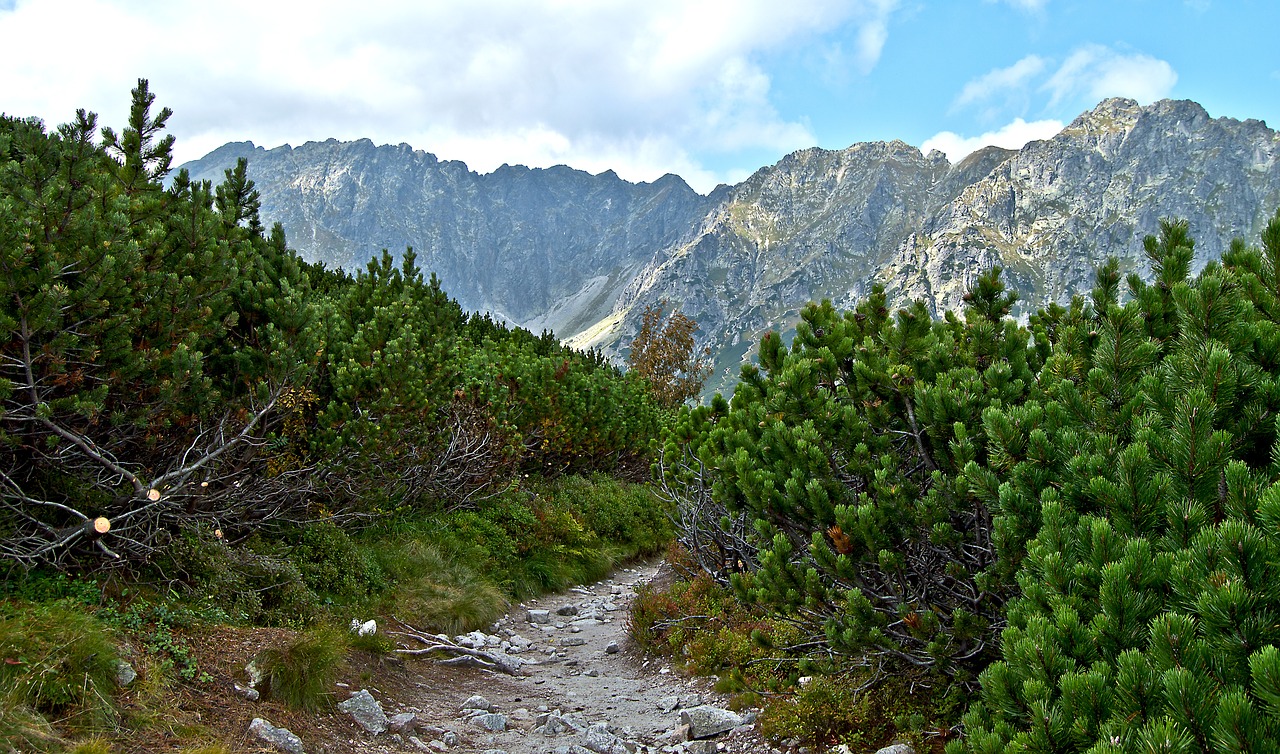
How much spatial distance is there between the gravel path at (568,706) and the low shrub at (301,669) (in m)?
0.67

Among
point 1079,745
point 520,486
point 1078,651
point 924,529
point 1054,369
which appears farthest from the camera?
Result: point 520,486

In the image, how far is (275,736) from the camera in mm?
5016

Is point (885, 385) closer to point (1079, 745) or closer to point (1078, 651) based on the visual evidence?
point (1078, 651)

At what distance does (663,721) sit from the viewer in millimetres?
6973

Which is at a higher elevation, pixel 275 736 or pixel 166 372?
pixel 166 372

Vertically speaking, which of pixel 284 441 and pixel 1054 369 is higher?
pixel 1054 369

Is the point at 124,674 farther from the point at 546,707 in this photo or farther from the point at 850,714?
the point at 850,714

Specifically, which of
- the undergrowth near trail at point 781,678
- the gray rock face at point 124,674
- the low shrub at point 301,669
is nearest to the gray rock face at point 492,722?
the low shrub at point 301,669

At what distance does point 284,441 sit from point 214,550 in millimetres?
1414

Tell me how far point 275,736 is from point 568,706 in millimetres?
3272

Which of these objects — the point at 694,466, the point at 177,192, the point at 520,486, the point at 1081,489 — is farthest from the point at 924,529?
the point at 520,486

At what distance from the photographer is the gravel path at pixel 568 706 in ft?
20.3

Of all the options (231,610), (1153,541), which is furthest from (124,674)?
(1153,541)

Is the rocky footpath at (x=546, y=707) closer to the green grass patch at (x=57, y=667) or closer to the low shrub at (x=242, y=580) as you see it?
the low shrub at (x=242, y=580)
